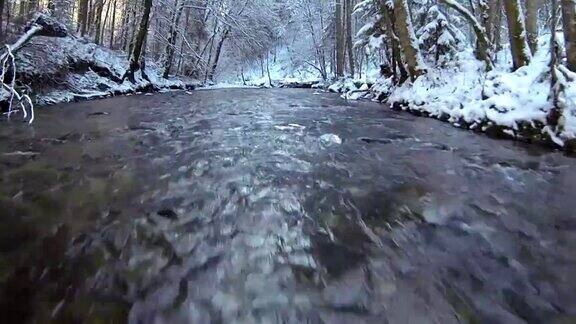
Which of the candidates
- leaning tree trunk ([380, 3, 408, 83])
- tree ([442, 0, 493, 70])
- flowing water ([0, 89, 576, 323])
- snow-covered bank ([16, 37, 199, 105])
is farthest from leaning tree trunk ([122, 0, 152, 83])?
flowing water ([0, 89, 576, 323])

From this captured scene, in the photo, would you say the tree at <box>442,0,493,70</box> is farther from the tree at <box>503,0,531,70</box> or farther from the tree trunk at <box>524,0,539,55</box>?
the tree at <box>503,0,531,70</box>

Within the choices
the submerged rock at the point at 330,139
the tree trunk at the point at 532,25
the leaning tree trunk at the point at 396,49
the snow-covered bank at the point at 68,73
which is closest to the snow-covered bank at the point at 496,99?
the tree trunk at the point at 532,25

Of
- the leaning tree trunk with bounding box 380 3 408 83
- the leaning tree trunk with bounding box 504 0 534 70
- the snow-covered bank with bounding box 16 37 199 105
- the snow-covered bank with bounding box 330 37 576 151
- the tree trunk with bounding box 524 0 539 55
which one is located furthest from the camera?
the leaning tree trunk with bounding box 380 3 408 83

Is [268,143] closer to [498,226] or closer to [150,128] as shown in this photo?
[150,128]

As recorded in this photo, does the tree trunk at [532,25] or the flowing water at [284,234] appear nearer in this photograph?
the flowing water at [284,234]

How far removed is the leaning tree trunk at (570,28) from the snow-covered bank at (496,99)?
0.41m

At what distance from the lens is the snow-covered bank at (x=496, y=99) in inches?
230

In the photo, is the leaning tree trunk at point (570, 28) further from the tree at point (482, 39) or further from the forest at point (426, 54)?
the tree at point (482, 39)

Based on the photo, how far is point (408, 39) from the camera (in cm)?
1162

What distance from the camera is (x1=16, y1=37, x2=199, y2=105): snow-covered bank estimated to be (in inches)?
437

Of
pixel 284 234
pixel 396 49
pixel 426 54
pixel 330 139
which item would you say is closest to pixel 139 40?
pixel 396 49

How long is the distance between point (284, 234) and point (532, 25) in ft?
26.0

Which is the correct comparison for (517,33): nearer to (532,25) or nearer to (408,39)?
(532,25)

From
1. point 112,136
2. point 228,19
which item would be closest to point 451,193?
point 112,136
